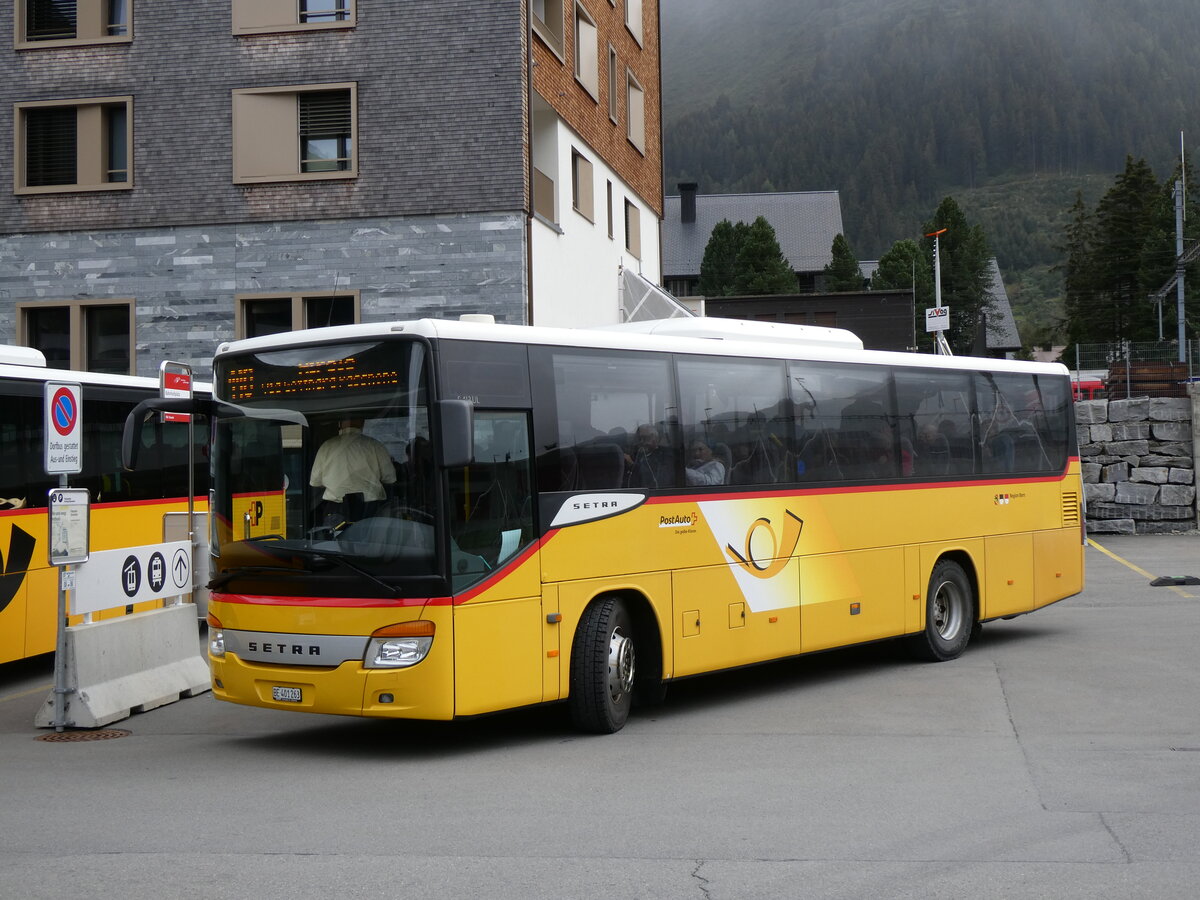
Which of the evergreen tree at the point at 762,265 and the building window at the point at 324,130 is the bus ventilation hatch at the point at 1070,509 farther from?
the evergreen tree at the point at 762,265

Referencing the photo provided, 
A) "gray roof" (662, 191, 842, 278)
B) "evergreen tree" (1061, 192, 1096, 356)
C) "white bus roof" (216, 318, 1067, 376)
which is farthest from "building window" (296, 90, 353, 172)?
"evergreen tree" (1061, 192, 1096, 356)

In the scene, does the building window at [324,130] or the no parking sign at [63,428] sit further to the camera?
the building window at [324,130]

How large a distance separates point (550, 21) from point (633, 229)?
713 centimetres

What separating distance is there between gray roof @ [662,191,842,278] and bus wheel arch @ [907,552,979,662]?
84.9m

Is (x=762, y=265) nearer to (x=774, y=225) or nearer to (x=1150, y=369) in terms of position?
(x=774, y=225)

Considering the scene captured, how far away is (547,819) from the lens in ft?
24.0

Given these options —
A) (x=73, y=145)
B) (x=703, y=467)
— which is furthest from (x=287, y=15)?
(x=703, y=467)

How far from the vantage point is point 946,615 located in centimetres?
1371

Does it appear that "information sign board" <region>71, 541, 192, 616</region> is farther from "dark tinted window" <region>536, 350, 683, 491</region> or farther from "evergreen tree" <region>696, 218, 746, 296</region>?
"evergreen tree" <region>696, 218, 746, 296</region>

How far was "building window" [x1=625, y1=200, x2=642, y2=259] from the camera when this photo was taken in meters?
33.8

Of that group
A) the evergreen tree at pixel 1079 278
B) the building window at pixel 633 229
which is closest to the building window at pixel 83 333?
the building window at pixel 633 229

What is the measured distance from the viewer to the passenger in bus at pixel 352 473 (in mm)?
8977

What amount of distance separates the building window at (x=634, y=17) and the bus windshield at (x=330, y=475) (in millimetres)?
26426

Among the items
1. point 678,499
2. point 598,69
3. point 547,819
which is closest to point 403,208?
point 598,69
